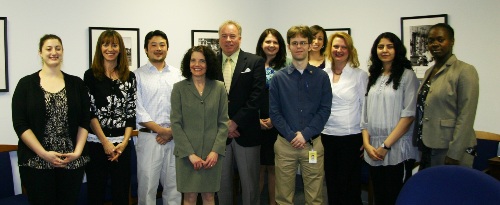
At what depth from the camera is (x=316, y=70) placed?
10.3 feet

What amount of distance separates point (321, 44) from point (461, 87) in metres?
1.43

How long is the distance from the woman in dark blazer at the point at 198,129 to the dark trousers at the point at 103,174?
1.29 ft

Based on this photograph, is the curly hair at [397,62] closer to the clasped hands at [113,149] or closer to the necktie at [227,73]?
the necktie at [227,73]

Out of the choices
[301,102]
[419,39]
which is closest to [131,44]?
[301,102]

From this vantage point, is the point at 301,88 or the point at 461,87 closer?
the point at 461,87

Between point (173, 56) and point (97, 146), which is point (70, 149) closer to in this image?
point (97, 146)

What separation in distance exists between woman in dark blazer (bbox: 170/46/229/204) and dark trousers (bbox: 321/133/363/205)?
2.75ft

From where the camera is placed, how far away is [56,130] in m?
2.68

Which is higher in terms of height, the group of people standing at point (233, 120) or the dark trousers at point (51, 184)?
the group of people standing at point (233, 120)

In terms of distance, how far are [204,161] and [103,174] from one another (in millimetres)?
721

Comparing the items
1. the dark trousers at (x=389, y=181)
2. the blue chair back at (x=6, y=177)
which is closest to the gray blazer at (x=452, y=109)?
the dark trousers at (x=389, y=181)

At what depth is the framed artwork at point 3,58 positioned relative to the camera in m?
3.49

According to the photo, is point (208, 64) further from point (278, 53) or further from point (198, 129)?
point (278, 53)

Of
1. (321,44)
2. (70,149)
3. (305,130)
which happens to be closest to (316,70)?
(305,130)
